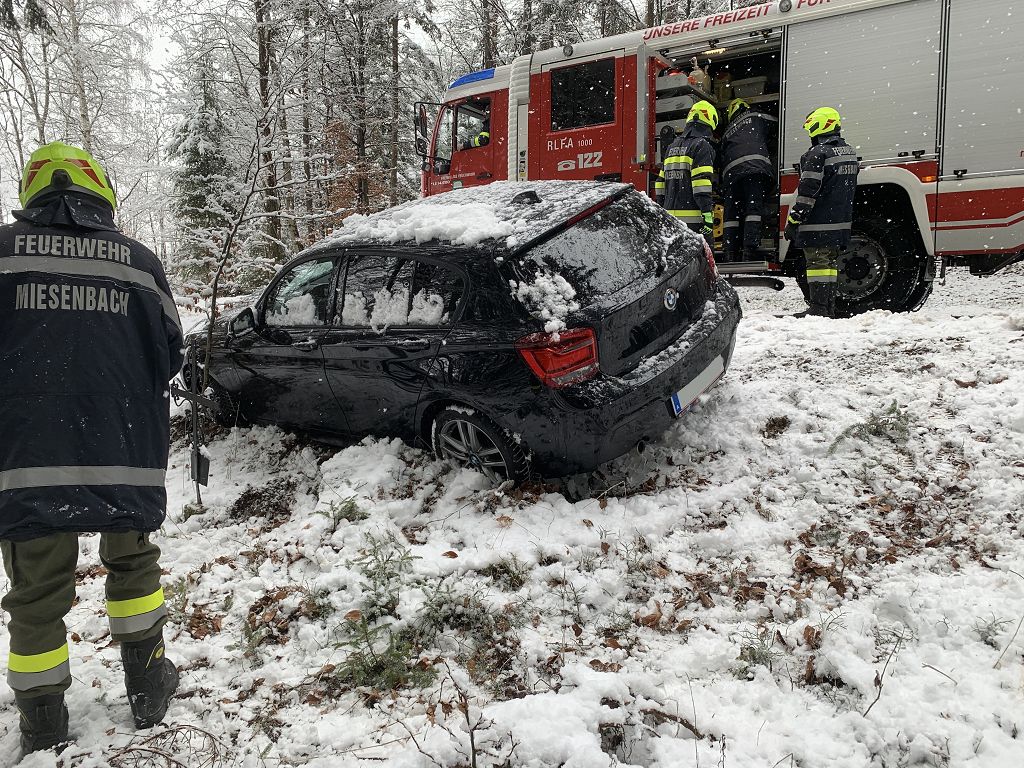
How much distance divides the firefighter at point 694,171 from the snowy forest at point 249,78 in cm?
822

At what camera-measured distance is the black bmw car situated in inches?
146

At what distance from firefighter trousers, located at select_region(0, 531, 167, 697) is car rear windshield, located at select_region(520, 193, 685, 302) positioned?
2.41 metres

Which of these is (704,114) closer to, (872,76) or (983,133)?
(872,76)

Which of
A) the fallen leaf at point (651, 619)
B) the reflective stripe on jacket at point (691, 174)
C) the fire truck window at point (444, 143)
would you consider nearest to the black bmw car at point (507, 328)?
the fallen leaf at point (651, 619)

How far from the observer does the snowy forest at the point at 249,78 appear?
564 inches

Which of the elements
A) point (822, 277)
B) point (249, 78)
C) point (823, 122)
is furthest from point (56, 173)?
point (249, 78)

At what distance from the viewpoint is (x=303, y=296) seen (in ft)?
16.2

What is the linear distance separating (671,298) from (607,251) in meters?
0.49

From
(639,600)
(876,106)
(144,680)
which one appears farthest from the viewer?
(876,106)

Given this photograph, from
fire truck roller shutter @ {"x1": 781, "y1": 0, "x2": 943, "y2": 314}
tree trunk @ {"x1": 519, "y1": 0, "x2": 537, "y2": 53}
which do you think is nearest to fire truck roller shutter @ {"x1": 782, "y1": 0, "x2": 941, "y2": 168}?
fire truck roller shutter @ {"x1": 781, "y1": 0, "x2": 943, "y2": 314}

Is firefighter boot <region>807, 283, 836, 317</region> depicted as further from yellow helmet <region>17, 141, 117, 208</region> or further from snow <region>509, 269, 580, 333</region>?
yellow helmet <region>17, 141, 117, 208</region>

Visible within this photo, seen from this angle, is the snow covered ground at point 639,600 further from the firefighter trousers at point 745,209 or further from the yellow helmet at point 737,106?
the yellow helmet at point 737,106

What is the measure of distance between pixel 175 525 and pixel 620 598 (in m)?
2.93

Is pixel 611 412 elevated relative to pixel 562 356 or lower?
lower
